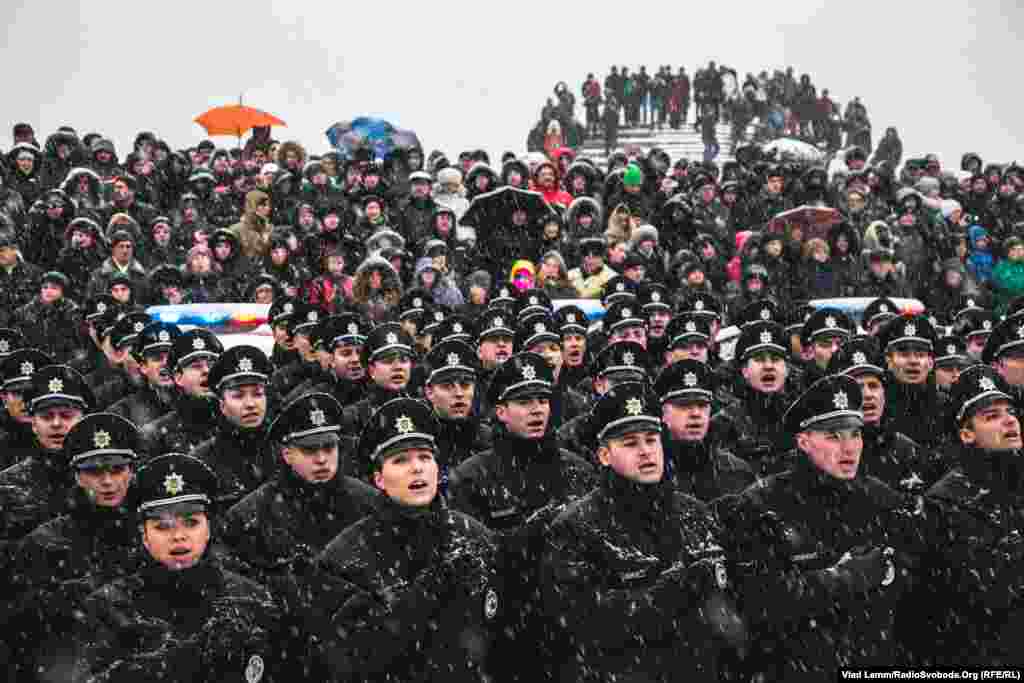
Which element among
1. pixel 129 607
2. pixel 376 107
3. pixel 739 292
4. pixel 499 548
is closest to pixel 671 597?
pixel 499 548

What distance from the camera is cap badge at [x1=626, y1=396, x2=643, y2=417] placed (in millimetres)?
4348

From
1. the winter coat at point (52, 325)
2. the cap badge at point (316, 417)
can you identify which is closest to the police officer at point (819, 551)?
the cap badge at point (316, 417)

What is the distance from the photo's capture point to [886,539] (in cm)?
423

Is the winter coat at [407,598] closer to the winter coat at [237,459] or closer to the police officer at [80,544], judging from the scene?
the police officer at [80,544]

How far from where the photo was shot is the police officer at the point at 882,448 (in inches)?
214

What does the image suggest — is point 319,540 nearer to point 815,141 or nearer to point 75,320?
point 75,320

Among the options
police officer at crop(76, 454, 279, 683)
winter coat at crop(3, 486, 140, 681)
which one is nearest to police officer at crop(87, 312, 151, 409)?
winter coat at crop(3, 486, 140, 681)

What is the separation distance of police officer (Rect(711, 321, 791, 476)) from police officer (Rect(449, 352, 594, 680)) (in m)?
1.48

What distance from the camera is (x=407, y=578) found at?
4.13 meters

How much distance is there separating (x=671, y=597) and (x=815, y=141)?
2576 cm

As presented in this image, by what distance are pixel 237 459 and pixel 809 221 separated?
9509 mm

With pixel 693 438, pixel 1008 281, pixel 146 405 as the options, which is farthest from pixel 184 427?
pixel 1008 281

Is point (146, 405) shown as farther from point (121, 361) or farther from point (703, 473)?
point (703, 473)

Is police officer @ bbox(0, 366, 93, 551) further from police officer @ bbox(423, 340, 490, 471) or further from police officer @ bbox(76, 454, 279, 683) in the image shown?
police officer @ bbox(423, 340, 490, 471)
